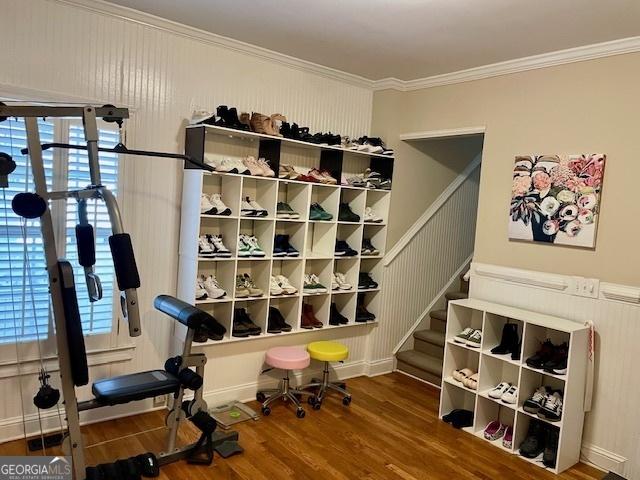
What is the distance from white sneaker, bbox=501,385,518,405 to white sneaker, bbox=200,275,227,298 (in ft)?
6.69

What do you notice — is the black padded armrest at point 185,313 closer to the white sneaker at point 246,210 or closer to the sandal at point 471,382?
the white sneaker at point 246,210

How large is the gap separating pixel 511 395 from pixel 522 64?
7.67ft

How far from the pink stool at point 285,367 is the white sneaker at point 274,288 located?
0.45 metres

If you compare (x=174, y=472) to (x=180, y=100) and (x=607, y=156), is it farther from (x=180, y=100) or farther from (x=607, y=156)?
(x=607, y=156)

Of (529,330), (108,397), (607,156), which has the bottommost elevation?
(108,397)

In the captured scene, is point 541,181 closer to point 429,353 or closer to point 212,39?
point 429,353

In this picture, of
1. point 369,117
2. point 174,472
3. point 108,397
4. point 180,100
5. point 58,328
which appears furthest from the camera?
point 369,117

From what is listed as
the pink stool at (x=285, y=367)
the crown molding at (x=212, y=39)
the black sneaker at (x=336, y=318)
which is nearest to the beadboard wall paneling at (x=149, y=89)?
the crown molding at (x=212, y=39)

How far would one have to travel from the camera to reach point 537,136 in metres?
3.54

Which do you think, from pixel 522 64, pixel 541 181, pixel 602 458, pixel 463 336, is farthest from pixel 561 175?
pixel 602 458

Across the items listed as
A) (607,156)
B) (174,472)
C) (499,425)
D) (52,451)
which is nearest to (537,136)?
(607,156)

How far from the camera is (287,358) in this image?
366 centimetres

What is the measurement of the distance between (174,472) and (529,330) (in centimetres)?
236

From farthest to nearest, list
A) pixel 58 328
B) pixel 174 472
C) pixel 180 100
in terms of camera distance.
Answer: pixel 180 100 < pixel 174 472 < pixel 58 328
